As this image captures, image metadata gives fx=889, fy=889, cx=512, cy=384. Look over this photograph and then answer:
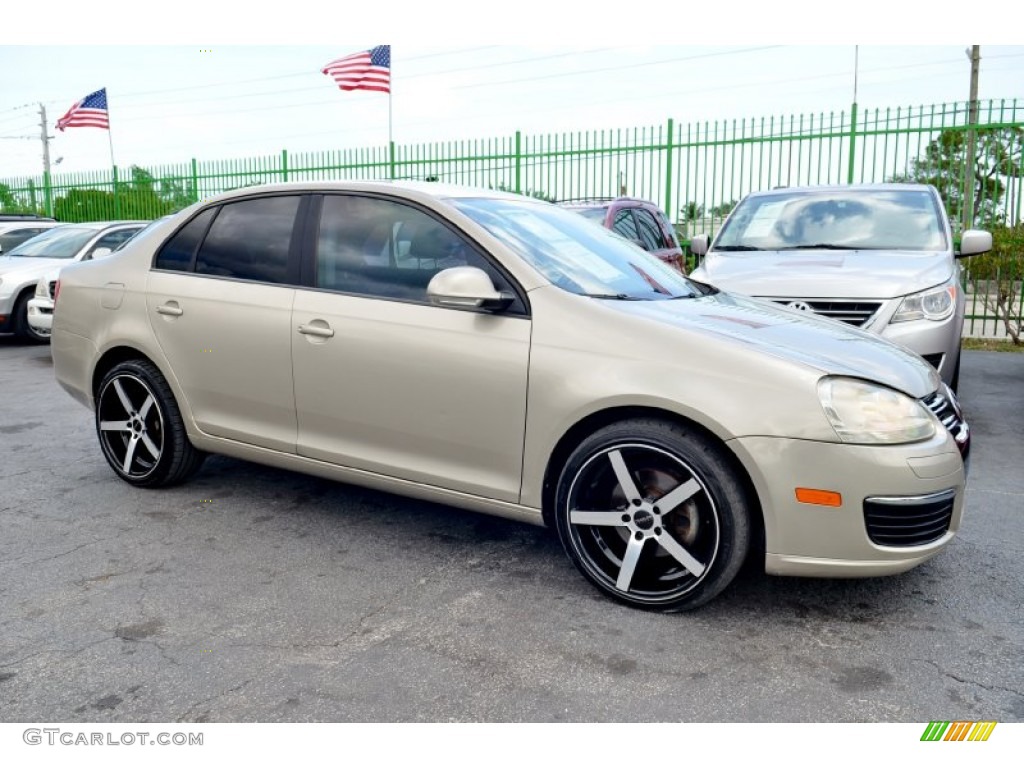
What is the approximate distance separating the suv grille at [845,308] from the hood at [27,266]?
8710mm

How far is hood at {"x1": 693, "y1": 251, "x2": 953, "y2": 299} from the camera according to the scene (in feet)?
18.7

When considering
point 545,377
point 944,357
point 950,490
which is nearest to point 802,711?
point 950,490

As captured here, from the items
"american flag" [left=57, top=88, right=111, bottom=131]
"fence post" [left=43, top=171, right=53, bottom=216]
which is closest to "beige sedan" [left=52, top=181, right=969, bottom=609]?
"american flag" [left=57, top=88, right=111, bottom=131]

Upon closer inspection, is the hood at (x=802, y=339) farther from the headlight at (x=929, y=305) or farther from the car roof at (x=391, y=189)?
the headlight at (x=929, y=305)

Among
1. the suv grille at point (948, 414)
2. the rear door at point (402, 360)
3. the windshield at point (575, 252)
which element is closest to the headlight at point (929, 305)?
the windshield at point (575, 252)

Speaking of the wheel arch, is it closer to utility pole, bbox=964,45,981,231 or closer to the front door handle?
the front door handle

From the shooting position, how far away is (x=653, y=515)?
317 cm

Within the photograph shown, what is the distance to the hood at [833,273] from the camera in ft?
18.7

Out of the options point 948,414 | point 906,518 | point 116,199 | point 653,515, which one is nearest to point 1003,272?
point 948,414

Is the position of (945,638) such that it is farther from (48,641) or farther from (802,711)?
(48,641)

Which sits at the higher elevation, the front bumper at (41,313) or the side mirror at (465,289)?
the side mirror at (465,289)

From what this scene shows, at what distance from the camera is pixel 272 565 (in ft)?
12.1

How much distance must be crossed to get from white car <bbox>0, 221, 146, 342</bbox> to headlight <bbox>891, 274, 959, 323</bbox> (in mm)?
8708

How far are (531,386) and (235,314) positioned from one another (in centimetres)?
162
